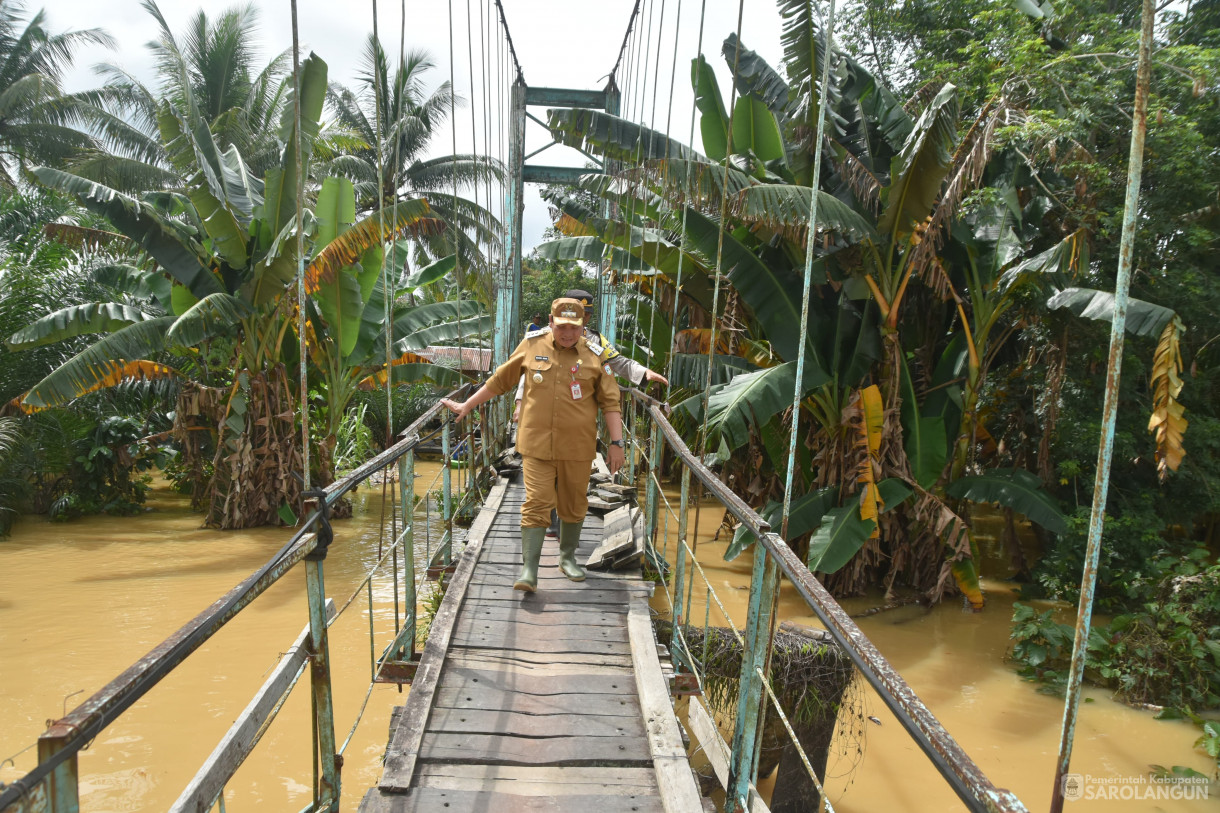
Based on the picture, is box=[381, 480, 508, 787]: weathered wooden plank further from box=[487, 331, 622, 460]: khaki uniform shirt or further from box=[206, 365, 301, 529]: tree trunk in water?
box=[206, 365, 301, 529]: tree trunk in water

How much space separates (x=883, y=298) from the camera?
6586 millimetres

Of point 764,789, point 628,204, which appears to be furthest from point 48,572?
point 764,789

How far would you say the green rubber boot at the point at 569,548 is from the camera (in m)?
4.07

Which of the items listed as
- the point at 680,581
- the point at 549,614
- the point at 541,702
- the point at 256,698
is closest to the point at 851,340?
the point at 680,581

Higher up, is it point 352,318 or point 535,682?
point 352,318

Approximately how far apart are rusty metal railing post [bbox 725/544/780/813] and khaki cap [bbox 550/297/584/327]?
1.68m

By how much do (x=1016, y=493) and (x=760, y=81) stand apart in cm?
415

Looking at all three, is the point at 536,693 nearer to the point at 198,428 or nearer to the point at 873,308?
the point at 873,308

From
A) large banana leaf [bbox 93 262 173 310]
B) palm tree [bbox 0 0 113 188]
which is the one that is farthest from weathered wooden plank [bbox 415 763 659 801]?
palm tree [bbox 0 0 113 188]

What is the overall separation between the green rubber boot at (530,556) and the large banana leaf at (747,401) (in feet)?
7.64

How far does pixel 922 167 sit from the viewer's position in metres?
5.69

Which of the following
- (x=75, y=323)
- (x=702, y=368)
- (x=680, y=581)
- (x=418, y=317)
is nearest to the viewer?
Result: (x=680, y=581)

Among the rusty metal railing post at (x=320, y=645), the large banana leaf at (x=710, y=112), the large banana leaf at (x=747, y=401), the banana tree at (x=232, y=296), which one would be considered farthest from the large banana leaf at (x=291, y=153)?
the rusty metal railing post at (x=320, y=645)

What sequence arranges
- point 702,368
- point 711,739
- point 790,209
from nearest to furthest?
point 711,739 < point 790,209 < point 702,368
